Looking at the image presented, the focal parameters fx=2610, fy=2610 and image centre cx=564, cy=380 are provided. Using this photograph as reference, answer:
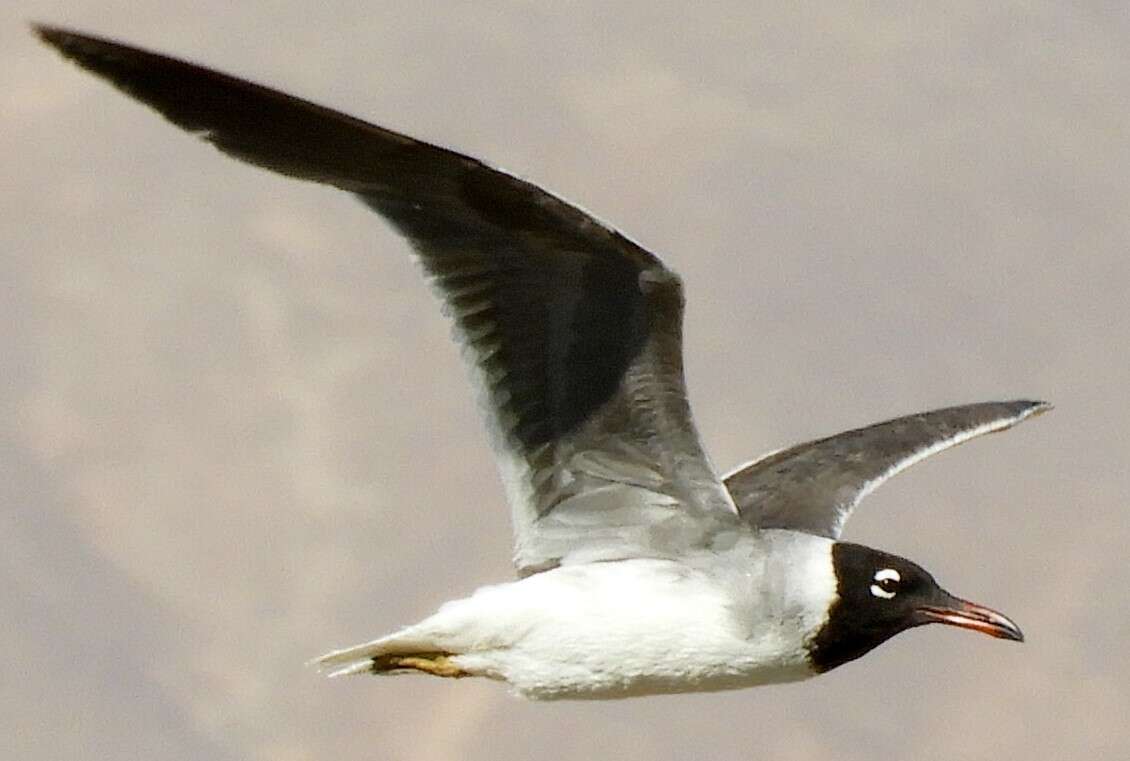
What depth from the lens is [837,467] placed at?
10164 mm

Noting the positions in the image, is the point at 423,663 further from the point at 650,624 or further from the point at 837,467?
the point at 837,467

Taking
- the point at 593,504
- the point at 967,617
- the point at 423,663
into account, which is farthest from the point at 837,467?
the point at 423,663

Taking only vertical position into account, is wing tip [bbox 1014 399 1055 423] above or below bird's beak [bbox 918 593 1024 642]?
above

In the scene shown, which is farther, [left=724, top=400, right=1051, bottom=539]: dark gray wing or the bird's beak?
[left=724, top=400, right=1051, bottom=539]: dark gray wing

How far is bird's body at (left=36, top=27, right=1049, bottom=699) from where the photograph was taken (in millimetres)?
8156

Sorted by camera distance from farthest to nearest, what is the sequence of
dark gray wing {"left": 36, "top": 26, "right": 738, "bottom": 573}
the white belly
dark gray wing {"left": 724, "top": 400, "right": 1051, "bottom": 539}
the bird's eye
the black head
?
dark gray wing {"left": 724, "top": 400, "right": 1051, "bottom": 539}
the bird's eye
the black head
the white belly
dark gray wing {"left": 36, "top": 26, "right": 738, "bottom": 573}

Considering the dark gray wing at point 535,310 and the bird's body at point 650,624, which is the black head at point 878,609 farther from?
the dark gray wing at point 535,310

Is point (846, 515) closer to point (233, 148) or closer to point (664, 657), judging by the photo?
point (664, 657)

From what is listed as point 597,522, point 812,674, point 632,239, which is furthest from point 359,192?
point 812,674

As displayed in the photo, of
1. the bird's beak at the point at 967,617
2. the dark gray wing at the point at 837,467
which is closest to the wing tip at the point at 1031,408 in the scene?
the dark gray wing at the point at 837,467

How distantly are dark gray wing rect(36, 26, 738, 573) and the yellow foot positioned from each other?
417 millimetres

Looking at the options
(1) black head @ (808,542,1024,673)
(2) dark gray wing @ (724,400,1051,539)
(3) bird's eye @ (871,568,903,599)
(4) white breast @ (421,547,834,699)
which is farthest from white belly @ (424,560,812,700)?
(2) dark gray wing @ (724,400,1051,539)

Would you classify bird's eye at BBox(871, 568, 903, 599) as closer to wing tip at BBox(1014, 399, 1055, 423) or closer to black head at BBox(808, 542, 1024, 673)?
black head at BBox(808, 542, 1024, 673)

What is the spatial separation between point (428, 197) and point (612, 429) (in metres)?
1.09
